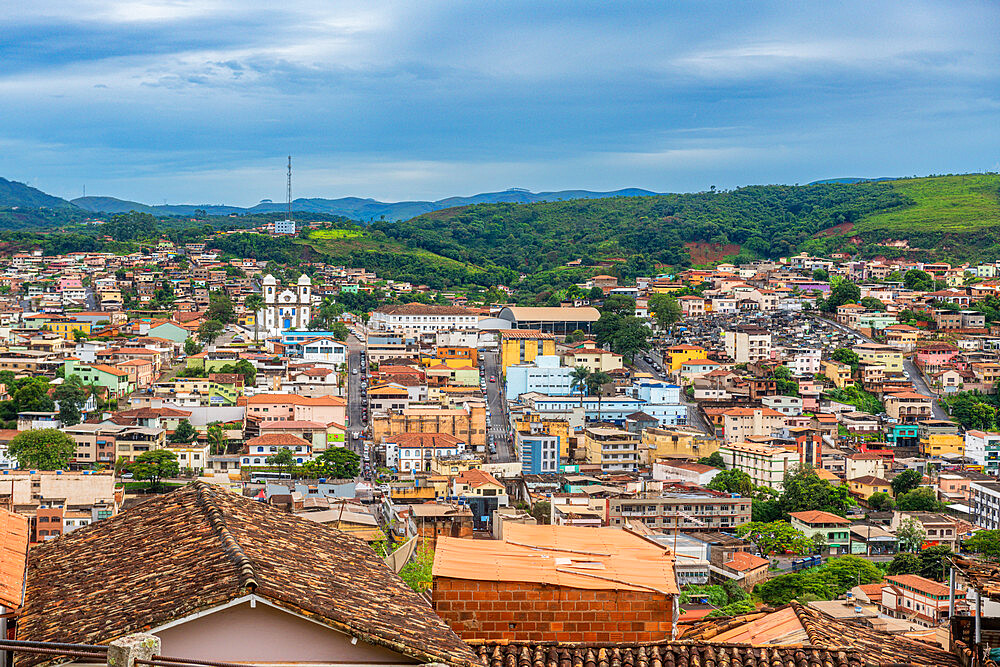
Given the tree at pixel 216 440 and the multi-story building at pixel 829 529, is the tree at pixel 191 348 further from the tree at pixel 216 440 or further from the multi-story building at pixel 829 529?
the multi-story building at pixel 829 529

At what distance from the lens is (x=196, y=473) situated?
24562mm

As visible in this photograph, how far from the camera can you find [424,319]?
1638 inches

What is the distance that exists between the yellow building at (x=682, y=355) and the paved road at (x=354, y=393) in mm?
9559

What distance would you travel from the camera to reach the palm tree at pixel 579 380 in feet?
109

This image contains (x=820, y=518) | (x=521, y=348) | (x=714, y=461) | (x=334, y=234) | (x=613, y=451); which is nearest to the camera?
(x=820, y=518)

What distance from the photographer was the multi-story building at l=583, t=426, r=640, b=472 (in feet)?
91.7

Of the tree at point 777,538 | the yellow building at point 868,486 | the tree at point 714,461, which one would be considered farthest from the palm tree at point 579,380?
the tree at point 777,538

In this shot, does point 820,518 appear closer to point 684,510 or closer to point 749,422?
point 684,510

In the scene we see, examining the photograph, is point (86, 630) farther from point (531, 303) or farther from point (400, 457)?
point (531, 303)

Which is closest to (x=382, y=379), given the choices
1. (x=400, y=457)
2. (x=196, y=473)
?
(x=400, y=457)

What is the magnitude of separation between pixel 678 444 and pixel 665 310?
13.9 meters

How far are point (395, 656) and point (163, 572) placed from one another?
2.25ft

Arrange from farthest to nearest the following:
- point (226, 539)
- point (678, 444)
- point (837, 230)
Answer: point (837, 230) < point (678, 444) < point (226, 539)

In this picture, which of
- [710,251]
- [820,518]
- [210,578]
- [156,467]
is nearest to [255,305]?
[156,467]
